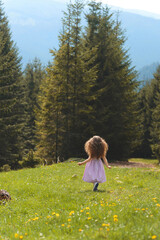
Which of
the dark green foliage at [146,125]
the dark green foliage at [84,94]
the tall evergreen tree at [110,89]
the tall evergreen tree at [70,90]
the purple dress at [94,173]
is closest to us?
the purple dress at [94,173]

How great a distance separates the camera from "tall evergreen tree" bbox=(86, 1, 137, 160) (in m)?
29.7

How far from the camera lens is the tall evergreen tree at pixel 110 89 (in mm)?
29734

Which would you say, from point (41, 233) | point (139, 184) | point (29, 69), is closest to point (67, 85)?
point (139, 184)

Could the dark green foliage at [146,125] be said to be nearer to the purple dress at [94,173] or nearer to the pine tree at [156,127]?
the pine tree at [156,127]

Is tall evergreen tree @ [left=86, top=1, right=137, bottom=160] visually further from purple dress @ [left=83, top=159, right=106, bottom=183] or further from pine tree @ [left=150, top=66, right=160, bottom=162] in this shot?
purple dress @ [left=83, top=159, right=106, bottom=183]

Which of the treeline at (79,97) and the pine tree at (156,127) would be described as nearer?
the treeline at (79,97)

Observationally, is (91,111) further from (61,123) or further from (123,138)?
(123,138)

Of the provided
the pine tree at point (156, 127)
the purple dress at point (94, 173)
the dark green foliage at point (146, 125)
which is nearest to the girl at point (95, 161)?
the purple dress at point (94, 173)

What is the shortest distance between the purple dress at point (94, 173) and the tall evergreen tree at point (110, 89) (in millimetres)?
18317

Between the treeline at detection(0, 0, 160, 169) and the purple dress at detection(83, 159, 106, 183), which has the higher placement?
the treeline at detection(0, 0, 160, 169)

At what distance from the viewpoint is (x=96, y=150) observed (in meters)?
9.80

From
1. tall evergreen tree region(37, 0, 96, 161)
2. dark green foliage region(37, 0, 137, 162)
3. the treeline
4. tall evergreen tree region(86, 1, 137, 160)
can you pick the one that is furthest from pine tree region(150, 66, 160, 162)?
tall evergreen tree region(37, 0, 96, 161)

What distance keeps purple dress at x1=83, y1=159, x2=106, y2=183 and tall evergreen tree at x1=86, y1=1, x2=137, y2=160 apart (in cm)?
1832

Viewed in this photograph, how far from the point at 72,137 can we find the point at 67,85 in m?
5.67
